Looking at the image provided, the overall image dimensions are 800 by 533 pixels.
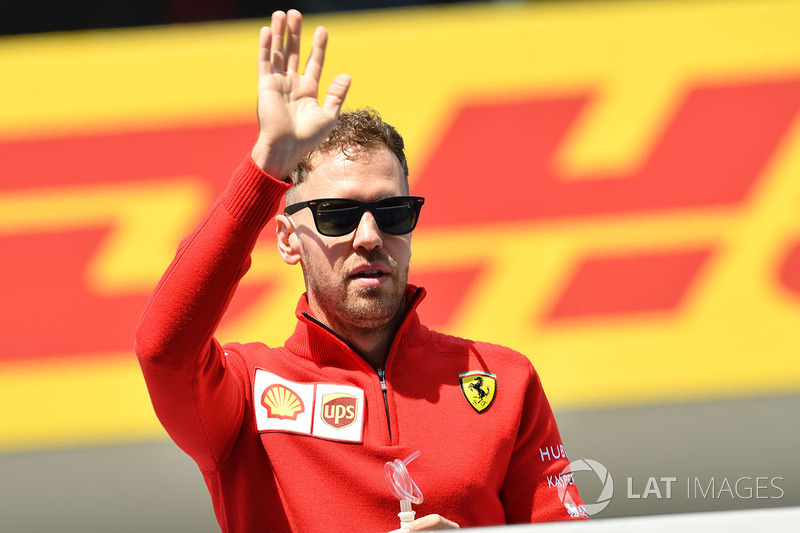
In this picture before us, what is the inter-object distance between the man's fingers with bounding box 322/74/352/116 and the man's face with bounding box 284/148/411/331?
25 centimetres

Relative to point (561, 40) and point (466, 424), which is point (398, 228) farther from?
point (561, 40)

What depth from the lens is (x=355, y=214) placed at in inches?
73.8

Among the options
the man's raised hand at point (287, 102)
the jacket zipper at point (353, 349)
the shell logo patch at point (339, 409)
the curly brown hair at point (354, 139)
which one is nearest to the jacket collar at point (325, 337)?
the jacket zipper at point (353, 349)

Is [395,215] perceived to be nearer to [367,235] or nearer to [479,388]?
[367,235]

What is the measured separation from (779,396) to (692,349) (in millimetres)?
419

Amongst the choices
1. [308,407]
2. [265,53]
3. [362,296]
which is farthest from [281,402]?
[265,53]

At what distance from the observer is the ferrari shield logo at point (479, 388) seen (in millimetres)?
1895

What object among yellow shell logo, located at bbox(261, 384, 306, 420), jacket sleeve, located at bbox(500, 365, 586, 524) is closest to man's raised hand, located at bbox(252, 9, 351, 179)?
yellow shell logo, located at bbox(261, 384, 306, 420)

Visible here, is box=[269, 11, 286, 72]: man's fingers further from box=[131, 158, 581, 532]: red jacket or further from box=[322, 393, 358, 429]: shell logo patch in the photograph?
box=[322, 393, 358, 429]: shell logo patch

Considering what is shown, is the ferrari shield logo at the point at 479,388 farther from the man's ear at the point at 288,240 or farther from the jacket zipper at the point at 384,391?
the man's ear at the point at 288,240

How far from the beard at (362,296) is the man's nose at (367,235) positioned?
0.08ft

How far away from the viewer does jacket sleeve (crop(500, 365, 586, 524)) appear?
1853mm

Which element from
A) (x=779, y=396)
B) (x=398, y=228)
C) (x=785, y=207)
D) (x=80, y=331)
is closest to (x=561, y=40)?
(x=785, y=207)

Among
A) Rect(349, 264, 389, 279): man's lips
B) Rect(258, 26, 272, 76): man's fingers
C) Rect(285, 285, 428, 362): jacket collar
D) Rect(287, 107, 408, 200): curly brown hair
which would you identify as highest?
Rect(258, 26, 272, 76): man's fingers
